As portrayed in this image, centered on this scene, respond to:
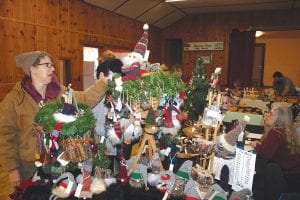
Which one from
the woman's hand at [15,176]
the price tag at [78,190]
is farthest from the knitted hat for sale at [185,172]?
the woman's hand at [15,176]

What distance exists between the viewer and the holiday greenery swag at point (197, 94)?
255 cm

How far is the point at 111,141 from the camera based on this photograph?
5.31ft

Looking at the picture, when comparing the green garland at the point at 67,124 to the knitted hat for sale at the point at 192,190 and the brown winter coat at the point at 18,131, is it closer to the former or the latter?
the brown winter coat at the point at 18,131

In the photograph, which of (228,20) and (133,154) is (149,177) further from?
(228,20)

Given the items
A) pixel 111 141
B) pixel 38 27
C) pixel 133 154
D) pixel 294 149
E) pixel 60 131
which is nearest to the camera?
pixel 60 131

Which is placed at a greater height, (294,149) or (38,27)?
(38,27)

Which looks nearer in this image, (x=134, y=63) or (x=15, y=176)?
(x=134, y=63)

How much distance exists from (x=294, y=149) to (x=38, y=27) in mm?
4133

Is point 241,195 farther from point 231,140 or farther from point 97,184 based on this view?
point 97,184

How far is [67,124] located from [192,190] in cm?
70

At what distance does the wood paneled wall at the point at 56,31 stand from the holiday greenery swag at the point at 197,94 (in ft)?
9.39

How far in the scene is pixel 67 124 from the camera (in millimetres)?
1320

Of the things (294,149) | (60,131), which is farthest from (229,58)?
(60,131)

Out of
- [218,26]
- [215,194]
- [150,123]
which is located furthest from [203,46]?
[215,194]
